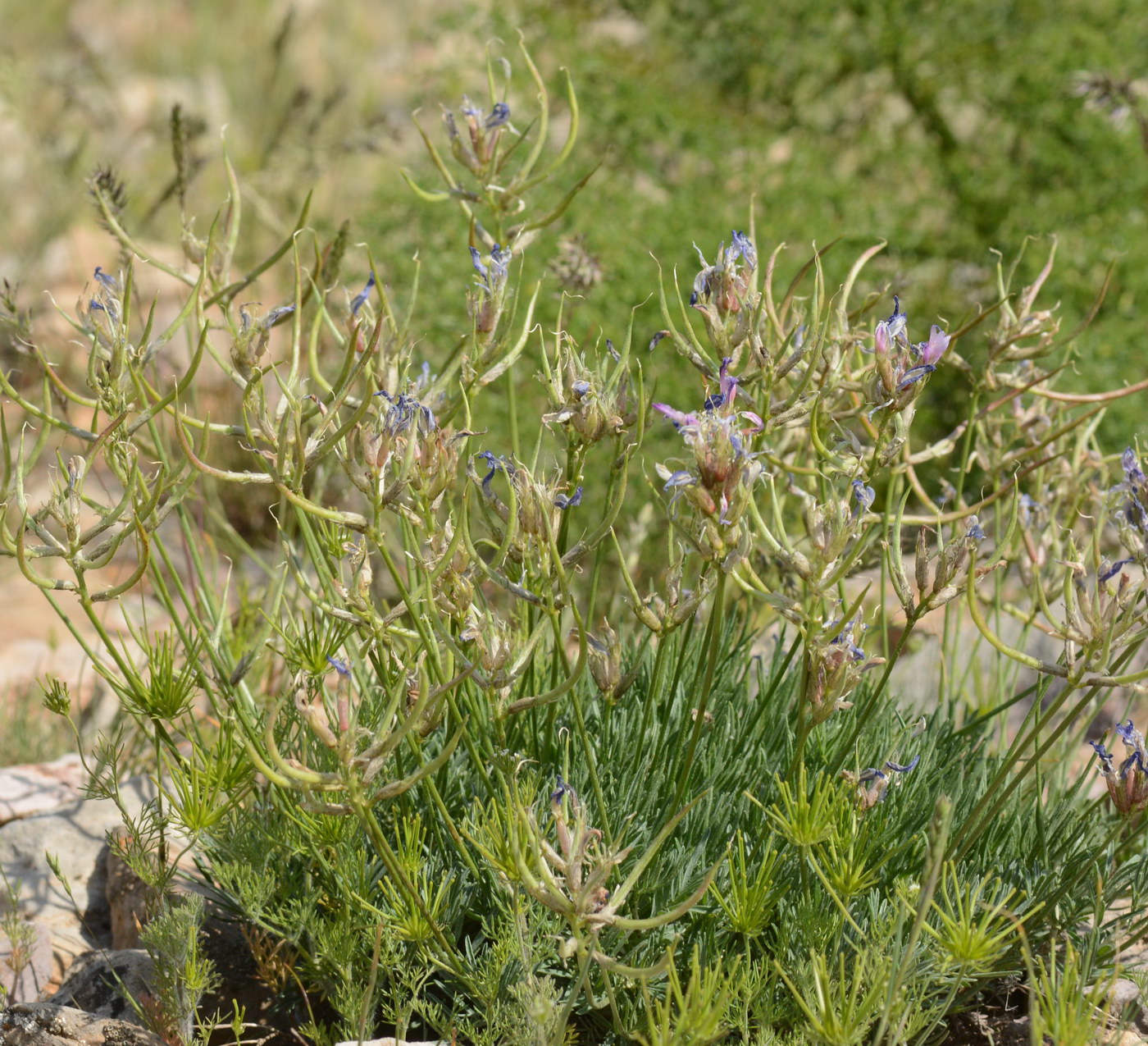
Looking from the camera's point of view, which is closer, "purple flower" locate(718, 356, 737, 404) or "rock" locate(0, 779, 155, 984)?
"purple flower" locate(718, 356, 737, 404)

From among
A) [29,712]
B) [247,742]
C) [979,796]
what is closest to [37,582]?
[247,742]

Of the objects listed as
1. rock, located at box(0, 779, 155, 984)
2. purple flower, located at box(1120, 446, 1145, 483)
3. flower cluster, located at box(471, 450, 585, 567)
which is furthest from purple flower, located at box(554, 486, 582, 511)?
rock, located at box(0, 779, 155, 984)

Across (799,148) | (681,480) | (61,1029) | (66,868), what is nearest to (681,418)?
(681,480)

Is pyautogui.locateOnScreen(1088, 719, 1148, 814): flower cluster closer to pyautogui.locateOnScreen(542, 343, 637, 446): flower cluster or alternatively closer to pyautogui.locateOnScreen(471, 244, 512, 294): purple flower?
pyautogui.locateOnScreen(542, 343, 637, 446): flower cluster

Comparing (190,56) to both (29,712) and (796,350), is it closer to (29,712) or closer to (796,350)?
(29,712)

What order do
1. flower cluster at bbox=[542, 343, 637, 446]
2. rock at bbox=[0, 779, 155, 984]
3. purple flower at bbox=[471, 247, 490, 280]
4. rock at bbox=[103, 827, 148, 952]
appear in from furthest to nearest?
rock at bbox=[0, 779, 155, 984], rock at bbox=[103, 827, 148, 952], purple flower at bbox=[471, 247, 490, 280], flower cluster at bbox=[542, 343, 637, 446]

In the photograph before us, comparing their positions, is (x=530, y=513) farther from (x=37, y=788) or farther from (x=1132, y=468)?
(x=37, y=788)
